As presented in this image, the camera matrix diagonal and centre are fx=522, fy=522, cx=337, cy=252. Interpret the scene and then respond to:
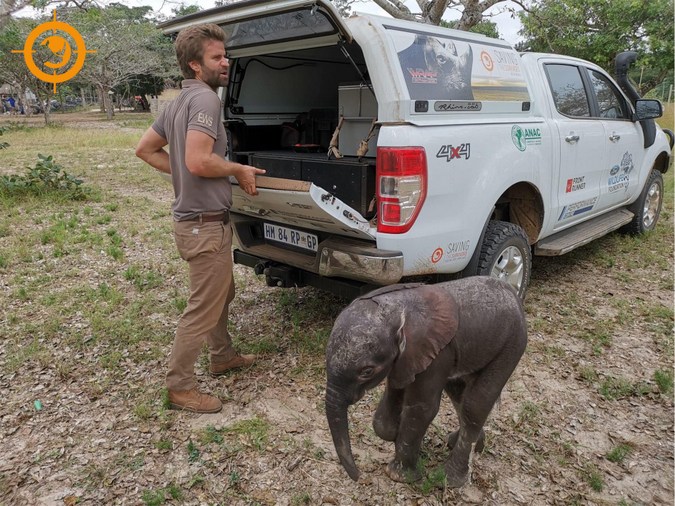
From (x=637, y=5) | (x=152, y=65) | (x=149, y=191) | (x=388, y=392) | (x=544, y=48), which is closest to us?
(x=388, y=392)

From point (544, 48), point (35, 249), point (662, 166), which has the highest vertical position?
point (544, 48)

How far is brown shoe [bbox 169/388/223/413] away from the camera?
300cm

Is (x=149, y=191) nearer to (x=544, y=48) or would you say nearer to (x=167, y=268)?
(x=167, y=268)

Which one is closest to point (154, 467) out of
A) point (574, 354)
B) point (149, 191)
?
point (574, 354)

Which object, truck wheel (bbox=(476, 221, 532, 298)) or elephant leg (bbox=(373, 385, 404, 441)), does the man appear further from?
truck wheel (bbox=(476, 221, 532, 298))

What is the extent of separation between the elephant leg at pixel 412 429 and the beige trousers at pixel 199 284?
1241 mm

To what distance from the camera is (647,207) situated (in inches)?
251

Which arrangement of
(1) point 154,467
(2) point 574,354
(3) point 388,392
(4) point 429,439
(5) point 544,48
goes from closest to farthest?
(3) point 388,392, (1) point 154,467, (4) point 429,439, (2) point 574,354, (5) point 544,48

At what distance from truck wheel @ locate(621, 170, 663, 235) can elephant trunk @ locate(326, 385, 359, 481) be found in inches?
217

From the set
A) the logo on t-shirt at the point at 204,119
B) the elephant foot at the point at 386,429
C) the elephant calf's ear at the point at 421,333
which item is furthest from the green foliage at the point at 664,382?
the logo on t-shirt at the point at 204,119

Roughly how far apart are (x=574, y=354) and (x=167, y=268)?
149 inches

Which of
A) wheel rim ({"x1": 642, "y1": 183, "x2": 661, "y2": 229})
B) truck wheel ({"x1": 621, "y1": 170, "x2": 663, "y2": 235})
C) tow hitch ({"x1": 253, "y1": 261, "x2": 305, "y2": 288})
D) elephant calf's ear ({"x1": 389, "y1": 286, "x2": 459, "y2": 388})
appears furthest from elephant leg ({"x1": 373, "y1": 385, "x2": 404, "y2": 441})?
wheel rim ({"x1": 642, "y1": 183, "x2": 661, "y2": 229})

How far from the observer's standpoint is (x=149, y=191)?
914cm

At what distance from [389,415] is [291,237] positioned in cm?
166
